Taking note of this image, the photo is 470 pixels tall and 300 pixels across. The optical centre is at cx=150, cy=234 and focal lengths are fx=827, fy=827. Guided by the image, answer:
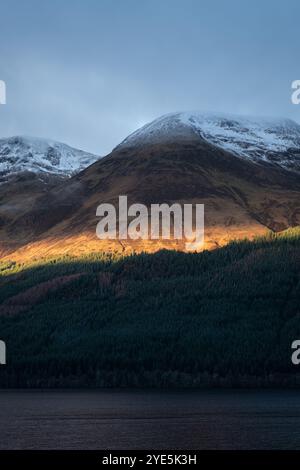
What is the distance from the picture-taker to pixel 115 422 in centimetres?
19138

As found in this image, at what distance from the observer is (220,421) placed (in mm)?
190875

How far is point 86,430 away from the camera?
17488 centimetres
